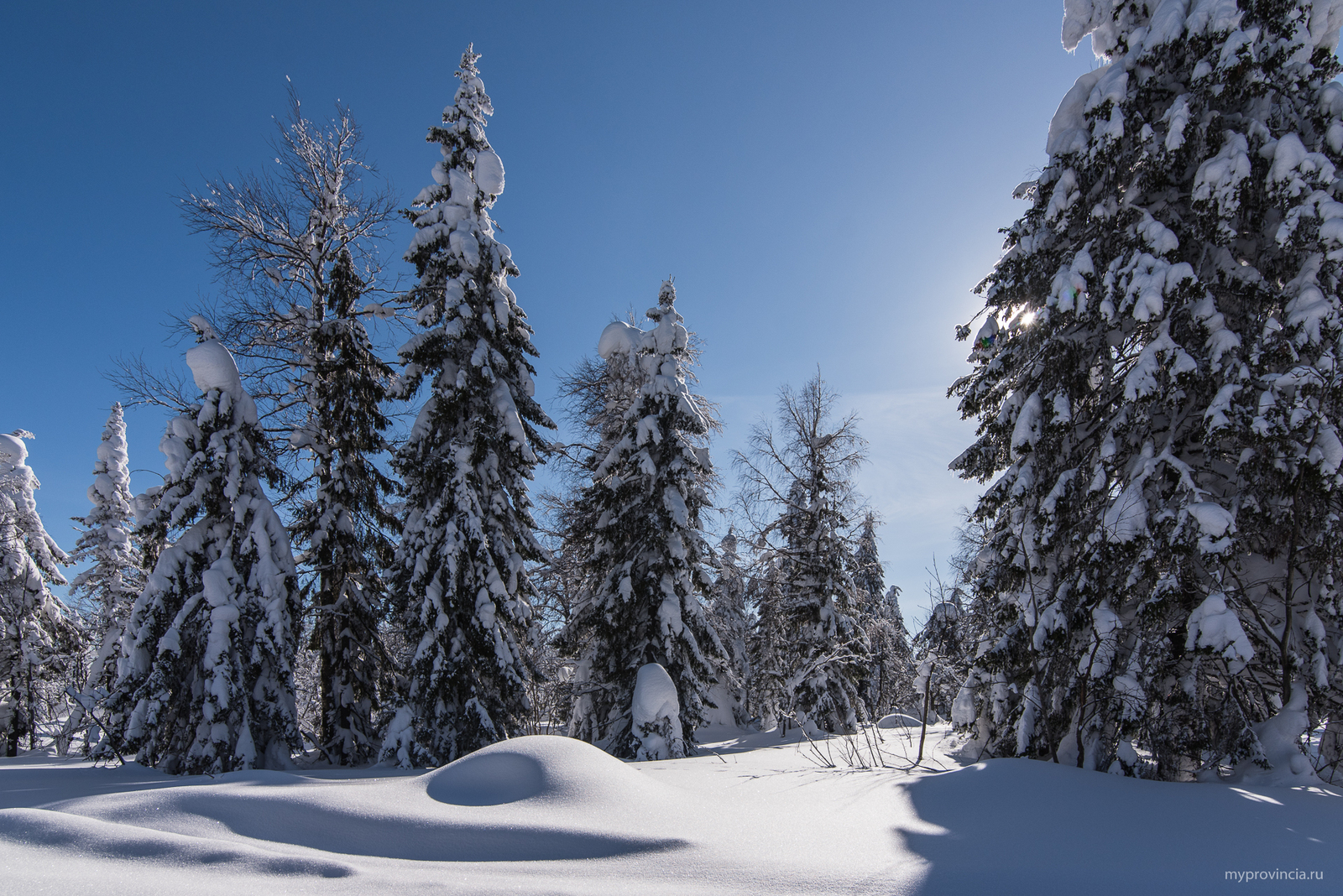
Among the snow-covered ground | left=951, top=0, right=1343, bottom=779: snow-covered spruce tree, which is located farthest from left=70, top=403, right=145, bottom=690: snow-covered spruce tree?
left=951, top=0, right=1343, bottom=779: snow-covered spruce tree

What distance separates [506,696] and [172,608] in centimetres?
570

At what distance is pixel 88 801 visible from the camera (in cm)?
422

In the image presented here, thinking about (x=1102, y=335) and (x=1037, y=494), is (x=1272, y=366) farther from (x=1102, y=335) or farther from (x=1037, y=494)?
(x=1037, y=494)

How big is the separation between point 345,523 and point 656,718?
7.34m

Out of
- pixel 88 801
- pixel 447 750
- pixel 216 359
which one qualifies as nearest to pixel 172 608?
pixel 216 359

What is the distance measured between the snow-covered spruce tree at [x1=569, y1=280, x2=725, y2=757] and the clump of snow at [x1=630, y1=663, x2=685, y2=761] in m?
0.82

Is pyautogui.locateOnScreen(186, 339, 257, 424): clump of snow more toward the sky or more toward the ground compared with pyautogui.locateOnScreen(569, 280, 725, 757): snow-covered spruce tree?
more toward the sky

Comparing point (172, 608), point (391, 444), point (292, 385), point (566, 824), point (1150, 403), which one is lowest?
point (566, 824)

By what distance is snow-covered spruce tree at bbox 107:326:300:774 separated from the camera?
9609 mm

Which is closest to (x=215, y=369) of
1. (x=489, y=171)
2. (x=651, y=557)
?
(x=489, y=171)

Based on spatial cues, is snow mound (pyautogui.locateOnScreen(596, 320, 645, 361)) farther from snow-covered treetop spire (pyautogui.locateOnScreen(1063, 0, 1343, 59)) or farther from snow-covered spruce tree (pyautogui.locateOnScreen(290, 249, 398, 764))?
snow-covered treetop spire (pyautogui.locateOnScreen(1063, 0, 1343, 59))

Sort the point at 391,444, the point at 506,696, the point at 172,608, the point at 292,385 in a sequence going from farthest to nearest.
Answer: the point at 391,444
the point at 292,385
the point at 506,696
the point at 172,608

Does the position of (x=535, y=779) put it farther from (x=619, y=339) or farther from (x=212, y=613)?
(x=619, y=339)

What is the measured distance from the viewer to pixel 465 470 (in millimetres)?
11312
